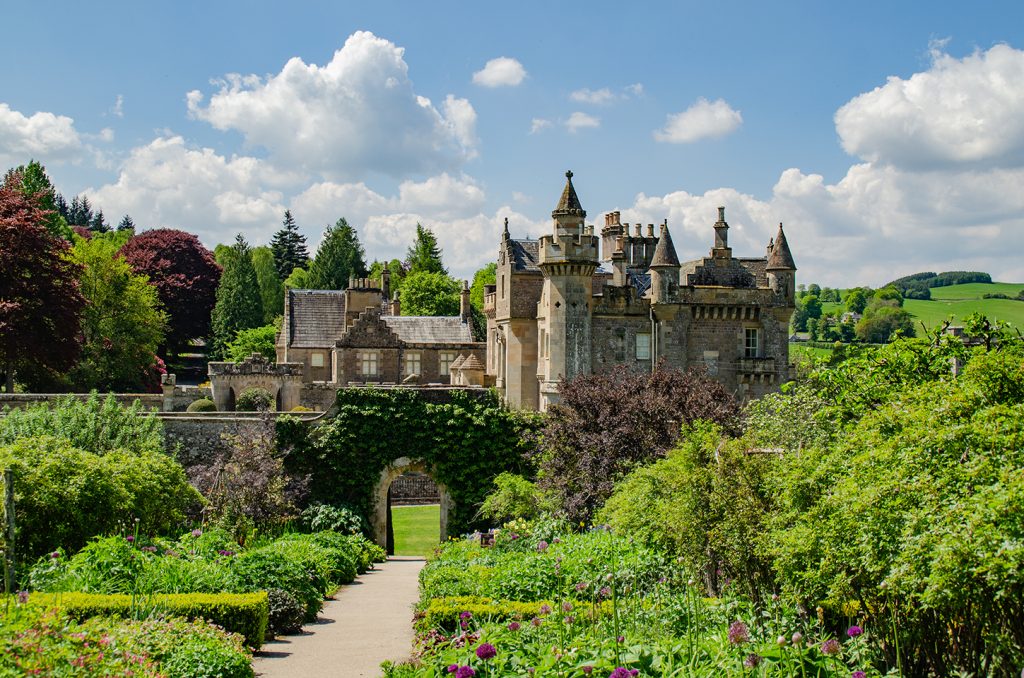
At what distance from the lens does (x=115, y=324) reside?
55031 millimetres

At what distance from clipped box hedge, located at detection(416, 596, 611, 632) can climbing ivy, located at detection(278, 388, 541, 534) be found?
16304 millimetres

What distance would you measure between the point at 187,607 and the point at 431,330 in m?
40.6

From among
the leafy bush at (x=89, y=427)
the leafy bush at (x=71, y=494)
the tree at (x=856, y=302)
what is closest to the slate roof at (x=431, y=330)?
the leafy bush at (x=89, y=427)

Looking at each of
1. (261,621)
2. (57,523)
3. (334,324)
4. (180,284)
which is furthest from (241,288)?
(261,621)

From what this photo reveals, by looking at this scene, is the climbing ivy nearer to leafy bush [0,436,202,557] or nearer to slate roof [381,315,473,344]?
leafy bush [0,436,202,557]

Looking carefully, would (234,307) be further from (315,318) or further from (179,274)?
(315,318)

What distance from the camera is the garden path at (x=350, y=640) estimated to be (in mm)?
15289

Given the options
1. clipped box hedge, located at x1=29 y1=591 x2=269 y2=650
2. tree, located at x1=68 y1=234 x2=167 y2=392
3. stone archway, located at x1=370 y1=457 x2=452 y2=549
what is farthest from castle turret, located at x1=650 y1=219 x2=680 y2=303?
tree, located at x1=68 y1=234 x2=167 y2=392

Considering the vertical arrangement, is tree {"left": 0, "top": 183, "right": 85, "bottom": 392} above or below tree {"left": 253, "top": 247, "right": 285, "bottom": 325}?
below

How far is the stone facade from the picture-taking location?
35.9 metres

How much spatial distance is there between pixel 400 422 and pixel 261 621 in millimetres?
17317

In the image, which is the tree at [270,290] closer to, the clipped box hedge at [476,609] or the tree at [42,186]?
the tree at [42,186]

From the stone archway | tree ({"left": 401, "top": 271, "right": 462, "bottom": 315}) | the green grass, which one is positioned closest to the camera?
the stone archway

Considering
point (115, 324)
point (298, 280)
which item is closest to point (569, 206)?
point (115, 324)
